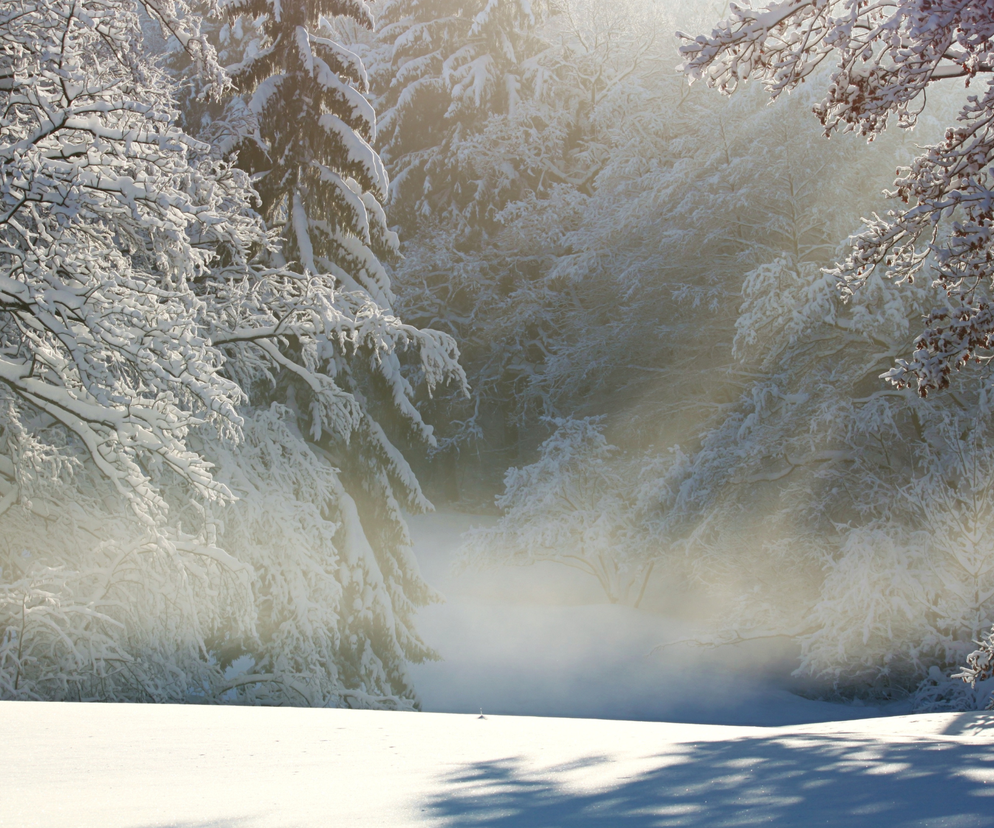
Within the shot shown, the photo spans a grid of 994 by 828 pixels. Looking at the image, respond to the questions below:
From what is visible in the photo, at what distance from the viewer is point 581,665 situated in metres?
15.5

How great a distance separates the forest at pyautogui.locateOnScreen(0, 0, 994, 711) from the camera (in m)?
5.22

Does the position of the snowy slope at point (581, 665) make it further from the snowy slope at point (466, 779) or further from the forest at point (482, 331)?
the snowy slope at point (466, 779)

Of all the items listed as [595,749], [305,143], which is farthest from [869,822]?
[305,143]

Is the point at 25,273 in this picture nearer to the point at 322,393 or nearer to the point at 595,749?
the point at 595,749

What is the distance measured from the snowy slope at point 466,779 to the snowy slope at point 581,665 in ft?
36.2

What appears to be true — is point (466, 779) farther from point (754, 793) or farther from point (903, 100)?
point (903, 100)

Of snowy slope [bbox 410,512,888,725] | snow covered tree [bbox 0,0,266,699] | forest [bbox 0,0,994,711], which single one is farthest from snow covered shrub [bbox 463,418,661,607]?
snow covered tree [bbox 0,0,266,699]

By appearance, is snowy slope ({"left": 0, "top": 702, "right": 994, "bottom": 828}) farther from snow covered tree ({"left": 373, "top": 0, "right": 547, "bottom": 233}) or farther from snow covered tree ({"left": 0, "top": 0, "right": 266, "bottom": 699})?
snow covered tree ({"left": 373, "top": 0, "right": 547, "bottom": 233})

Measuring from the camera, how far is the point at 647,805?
213 centimetres

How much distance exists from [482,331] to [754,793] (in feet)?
68.9

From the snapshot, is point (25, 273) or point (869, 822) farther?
point (25, 273)

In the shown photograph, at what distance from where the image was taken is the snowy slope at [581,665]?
→ 1409 cm

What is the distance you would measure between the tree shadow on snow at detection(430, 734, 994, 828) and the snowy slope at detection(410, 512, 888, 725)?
11.6 m

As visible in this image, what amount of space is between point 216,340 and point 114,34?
9.51 ft
